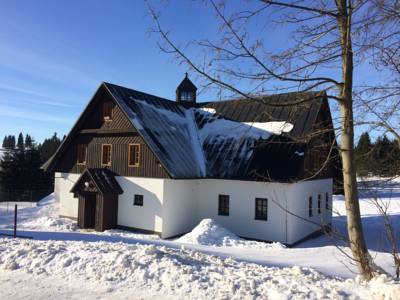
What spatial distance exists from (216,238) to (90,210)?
289 inches

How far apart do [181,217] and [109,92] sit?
7.44 meters

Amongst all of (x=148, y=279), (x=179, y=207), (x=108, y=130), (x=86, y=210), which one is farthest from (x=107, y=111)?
(x=148, y=279)

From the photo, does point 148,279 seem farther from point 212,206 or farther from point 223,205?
point 212,206

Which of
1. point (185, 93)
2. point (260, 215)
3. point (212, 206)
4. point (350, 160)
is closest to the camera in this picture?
point (350, 160)

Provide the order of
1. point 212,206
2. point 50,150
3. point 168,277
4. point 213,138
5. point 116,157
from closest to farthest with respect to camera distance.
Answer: point 168,277, point 212,206, point 116,157, point 213,138, point 50,150

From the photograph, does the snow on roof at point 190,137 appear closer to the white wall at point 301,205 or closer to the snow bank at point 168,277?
the white wall at point 301,205

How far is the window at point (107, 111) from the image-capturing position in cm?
1862

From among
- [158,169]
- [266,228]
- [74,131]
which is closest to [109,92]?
[74,131]

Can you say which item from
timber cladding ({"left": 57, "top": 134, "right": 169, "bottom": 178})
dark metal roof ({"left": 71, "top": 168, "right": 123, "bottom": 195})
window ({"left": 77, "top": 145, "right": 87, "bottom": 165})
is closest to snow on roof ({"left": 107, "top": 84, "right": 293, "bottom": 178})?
timber cladding ({"left": 57, "top": 134, "right": 169, "bottom": 178})

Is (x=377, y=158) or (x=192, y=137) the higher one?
(x=192, y=137)

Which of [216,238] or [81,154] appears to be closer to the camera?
[216,238]

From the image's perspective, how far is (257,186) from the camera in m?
16.7

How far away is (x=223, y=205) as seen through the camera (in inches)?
704

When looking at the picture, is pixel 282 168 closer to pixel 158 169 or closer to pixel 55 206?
pixel 158 169
